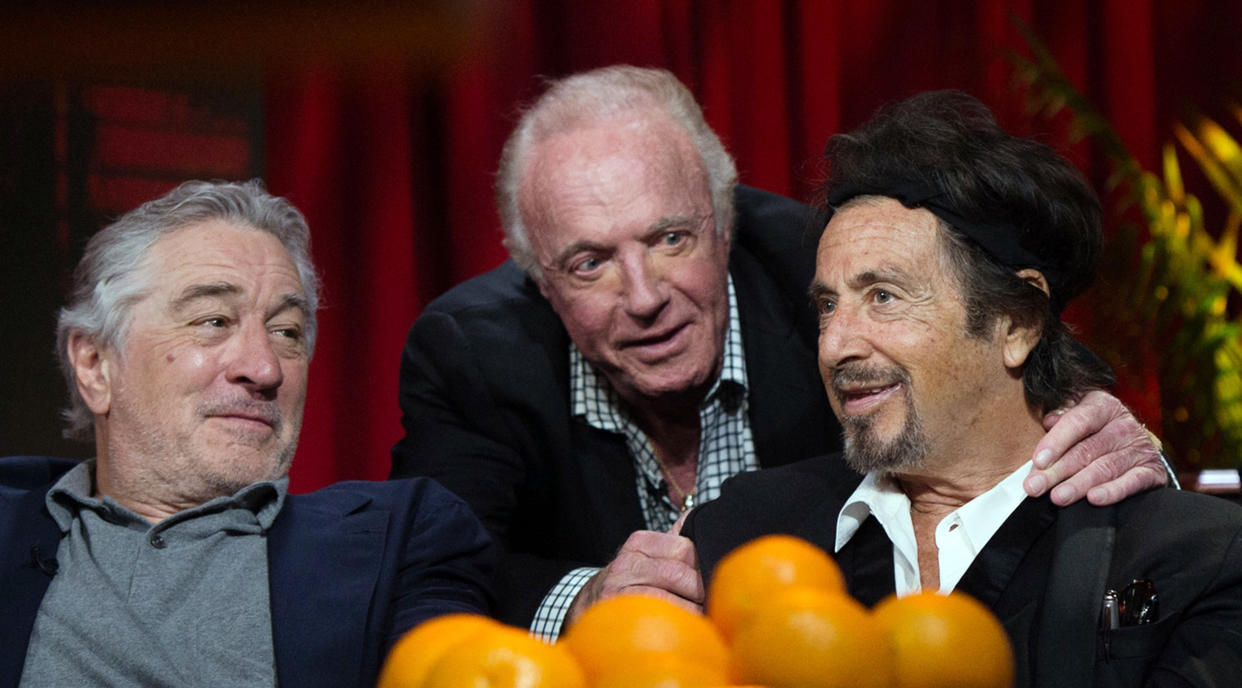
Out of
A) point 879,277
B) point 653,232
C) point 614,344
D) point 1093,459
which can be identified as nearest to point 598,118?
point 653,232

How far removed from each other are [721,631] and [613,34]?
2.74 meters

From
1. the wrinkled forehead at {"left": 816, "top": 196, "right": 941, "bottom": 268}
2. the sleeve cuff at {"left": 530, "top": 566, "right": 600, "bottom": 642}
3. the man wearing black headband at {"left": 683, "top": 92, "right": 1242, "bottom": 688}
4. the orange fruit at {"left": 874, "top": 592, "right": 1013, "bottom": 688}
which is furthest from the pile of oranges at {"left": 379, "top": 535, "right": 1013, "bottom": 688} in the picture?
the sleeve cuff at {"left": 530, "top": 566, "right": 600, "bottom": 642}

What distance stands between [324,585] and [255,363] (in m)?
0.33

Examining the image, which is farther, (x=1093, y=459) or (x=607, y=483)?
(x=607, y=483)

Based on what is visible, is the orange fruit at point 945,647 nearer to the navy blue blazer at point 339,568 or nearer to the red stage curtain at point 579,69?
the navy blue blazer at point 339,568

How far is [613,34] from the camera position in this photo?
3.42m

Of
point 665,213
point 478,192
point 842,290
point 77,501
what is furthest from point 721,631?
point 478,192

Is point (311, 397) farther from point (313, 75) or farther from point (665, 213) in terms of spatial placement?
point (665, 213)

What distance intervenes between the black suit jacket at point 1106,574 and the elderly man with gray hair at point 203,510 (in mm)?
431

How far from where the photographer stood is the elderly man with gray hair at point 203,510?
1558mm

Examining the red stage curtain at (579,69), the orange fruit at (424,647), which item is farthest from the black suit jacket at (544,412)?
the orange fruit at (424,647)

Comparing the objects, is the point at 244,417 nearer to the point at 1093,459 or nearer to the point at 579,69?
the point at 1093,459

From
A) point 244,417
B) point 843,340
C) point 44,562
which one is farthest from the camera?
point 244,417

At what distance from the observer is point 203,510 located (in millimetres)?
1698
